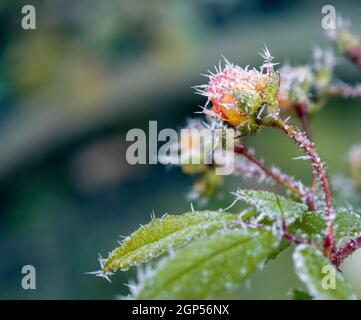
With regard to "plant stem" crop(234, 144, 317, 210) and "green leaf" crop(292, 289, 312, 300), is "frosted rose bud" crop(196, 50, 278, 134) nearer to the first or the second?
"plant stem" crop(234, 144, 317, 210)

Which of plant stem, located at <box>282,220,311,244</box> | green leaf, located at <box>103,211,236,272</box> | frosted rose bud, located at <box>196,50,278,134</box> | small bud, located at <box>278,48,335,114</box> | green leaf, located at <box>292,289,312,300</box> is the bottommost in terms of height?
green leaf, located at <box>292,289,312,300</box>

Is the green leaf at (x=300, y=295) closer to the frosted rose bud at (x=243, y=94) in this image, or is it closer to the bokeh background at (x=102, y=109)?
the frosted rose bud at (x=243, y=94)

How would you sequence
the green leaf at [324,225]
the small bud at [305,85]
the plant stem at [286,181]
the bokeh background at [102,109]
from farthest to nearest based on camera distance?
the bokeh background at [102,109] → the small bud at [305,85] → the plant stem at [286,181] → the green leaf at [324,225]

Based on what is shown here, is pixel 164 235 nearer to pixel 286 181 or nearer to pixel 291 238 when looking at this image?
pixel 291 238

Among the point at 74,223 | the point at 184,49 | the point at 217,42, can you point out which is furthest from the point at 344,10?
the point at 74,223

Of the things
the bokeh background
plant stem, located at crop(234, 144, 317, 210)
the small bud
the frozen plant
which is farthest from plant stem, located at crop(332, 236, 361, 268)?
the bokeh background

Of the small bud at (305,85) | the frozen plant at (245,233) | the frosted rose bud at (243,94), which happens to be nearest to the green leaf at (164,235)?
the frozen plant at (245,233)
